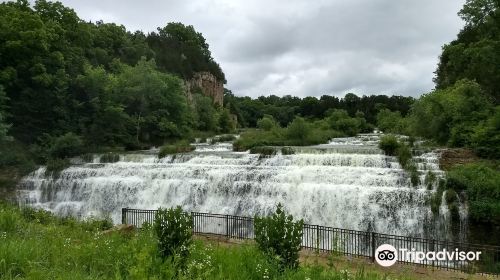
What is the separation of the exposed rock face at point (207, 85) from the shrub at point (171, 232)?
60836 millimetres

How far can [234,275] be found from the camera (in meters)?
5.88

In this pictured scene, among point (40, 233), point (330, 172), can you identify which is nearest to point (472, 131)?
point (330, 172)

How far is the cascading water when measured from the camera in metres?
18.0

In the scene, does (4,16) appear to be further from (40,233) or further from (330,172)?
(40,233)

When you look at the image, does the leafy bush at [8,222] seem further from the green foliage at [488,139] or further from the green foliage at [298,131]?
the green foliage at [298,131]

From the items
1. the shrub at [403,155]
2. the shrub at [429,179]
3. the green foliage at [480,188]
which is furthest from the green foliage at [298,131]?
the green foliage at [480,188]

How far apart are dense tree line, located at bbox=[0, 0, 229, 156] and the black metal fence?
54.4ft

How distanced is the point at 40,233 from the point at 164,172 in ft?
49.2

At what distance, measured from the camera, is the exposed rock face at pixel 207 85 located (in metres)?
72.8

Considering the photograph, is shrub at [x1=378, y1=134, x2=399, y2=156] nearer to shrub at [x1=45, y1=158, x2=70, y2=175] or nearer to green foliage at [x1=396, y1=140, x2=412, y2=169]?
green foliage at [x1=396, y1=140, x2=412, y2=169]

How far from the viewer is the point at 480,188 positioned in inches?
680

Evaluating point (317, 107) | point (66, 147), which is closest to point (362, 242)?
point (66, 147)

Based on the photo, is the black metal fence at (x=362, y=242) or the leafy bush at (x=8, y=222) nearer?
the leafy bush at (x=8, y=222)

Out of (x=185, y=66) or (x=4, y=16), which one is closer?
(x=4, y=16)
